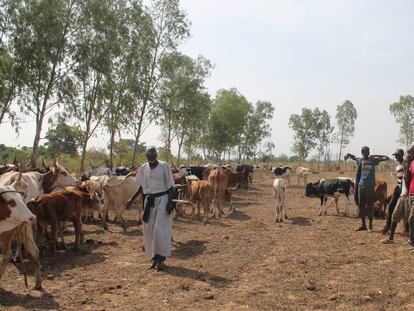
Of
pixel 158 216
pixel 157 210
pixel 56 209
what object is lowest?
pixel 56 209

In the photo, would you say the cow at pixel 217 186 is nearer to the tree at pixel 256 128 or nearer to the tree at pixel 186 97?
the tree at pixel 186 97

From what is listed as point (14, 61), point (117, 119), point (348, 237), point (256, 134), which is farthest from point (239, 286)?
point (256, 134)

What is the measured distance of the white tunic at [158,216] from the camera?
843 cm

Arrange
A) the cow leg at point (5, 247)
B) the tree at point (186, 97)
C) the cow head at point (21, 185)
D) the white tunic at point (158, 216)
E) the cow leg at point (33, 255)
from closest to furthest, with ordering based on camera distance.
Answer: the cow leg at point (5, 247), the cow leg at point (33, 255), the white tunic at point (158, 216), the cow head at point (21, 185), the tree at point (186, 97)

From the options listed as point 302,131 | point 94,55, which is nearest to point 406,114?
point 302,131

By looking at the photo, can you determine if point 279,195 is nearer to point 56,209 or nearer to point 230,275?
point 230,275

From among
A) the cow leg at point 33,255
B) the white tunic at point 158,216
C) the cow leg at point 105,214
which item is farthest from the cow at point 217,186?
the cow leg at point 33,255

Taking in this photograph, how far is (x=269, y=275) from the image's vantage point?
790cm

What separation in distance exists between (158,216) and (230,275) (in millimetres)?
1613

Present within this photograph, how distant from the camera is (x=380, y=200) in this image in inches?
630

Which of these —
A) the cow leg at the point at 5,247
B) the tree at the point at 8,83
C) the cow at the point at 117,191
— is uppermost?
the tree at the point at 8,83

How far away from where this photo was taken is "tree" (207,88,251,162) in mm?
49000

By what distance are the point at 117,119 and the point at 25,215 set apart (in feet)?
74.0

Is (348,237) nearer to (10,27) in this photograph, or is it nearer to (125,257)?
(125,257)
